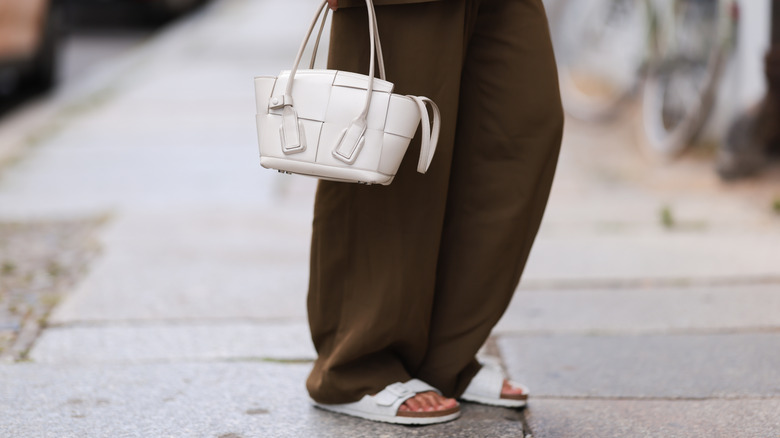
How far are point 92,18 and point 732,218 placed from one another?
11.3 metres

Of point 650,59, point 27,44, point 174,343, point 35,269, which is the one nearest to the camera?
point 174,343

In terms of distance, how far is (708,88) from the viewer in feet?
18.2

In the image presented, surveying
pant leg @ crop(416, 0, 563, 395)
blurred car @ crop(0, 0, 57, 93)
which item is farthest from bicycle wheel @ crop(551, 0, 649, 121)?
pant leg @ crop(416, 0, 563, 395)

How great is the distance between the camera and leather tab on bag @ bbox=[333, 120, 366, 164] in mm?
2084

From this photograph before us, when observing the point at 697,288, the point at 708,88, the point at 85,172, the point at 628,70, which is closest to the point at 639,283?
the point at 697,288

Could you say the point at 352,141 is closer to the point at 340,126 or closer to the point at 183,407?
→ the point at 340,126

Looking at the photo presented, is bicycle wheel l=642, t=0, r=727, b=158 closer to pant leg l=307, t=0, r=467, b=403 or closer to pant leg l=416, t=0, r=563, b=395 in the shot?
pant leg l=416, t=0, r=563, b=395

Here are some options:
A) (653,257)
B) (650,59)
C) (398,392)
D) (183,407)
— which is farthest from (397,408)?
(650,59)

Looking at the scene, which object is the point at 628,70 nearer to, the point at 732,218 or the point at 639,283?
the point at 732,218

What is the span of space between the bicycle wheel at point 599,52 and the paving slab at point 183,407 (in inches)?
183

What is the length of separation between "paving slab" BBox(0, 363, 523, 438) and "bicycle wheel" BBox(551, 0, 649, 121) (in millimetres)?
4640

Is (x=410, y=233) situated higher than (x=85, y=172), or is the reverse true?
(x=410, y=233)

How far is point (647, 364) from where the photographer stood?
293 cm

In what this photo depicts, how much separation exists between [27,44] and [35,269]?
4.52 m
